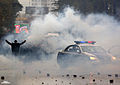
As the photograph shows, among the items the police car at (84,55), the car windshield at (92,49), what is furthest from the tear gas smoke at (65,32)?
the car windshield at (92,49)

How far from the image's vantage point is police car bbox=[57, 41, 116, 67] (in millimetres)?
13828

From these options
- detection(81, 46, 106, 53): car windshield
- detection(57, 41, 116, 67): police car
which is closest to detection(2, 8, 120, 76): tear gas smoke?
detection(57, 41, 116, 67): police car

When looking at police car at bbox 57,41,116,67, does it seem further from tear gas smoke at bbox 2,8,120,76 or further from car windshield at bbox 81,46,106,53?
tear gas smoke at bbox 2,8,120,76

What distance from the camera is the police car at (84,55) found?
13828 mm

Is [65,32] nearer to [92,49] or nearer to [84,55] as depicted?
[92,49]

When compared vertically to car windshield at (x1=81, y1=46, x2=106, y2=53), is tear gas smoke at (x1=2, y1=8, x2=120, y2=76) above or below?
below

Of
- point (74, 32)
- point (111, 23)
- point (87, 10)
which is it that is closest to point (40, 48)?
point (74, 32)

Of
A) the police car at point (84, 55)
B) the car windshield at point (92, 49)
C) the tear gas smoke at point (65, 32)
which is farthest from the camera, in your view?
the tear gas smoke at point (65, 32)

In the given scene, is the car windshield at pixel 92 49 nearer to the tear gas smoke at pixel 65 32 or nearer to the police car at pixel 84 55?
the police car at pixel 84 55

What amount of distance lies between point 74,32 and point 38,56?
794cm

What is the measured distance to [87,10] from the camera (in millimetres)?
49156

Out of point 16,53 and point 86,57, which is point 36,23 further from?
point 86,57

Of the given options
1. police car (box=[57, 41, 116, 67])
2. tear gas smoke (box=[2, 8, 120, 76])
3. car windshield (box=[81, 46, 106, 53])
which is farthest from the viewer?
tear gas smoke (box=[2, 8, 120, 76])

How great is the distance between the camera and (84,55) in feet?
46.4
